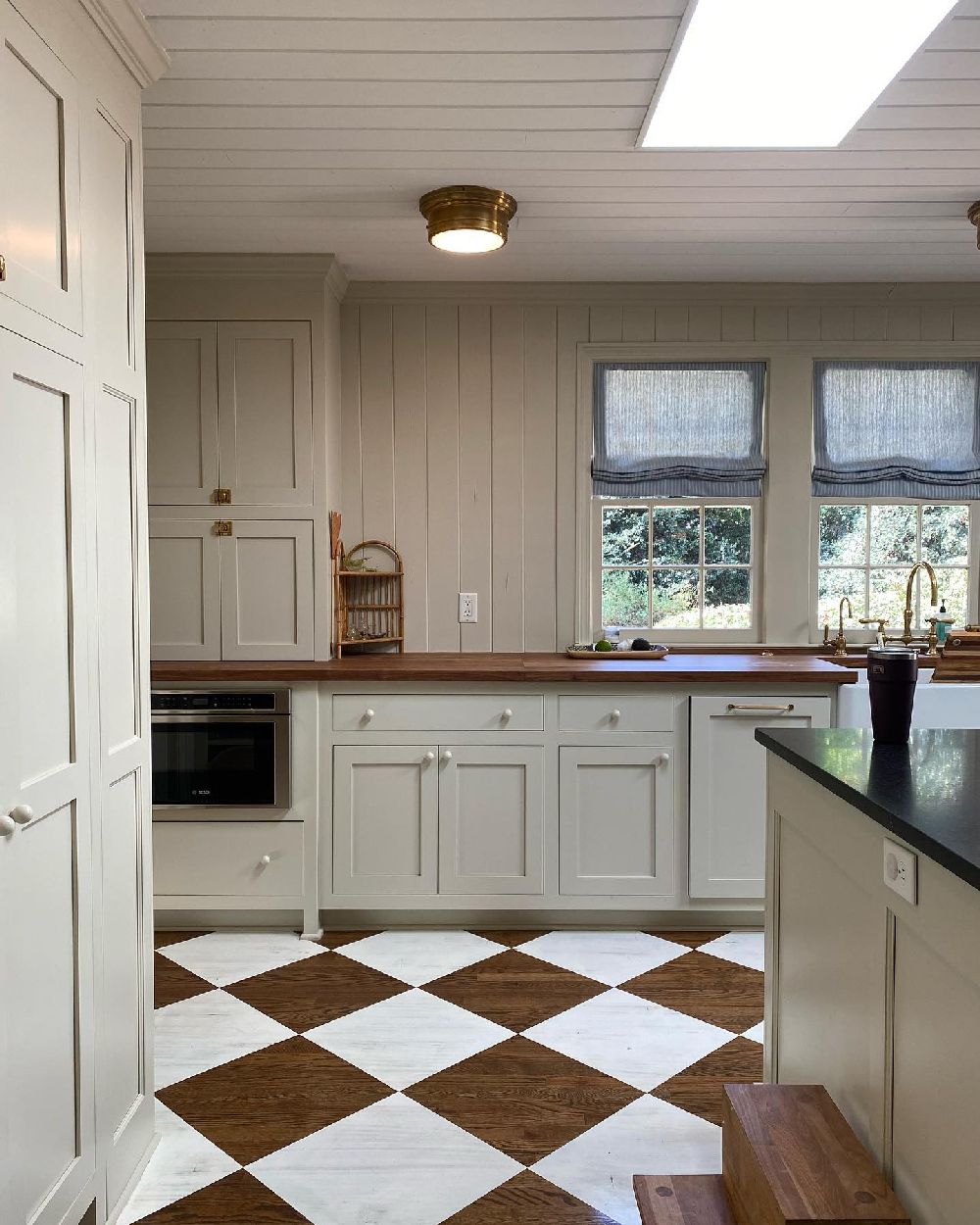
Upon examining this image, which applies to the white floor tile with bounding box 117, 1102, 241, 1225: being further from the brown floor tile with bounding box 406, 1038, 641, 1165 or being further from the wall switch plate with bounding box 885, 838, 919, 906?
the wall switch plate with bounding box 885, 838, 919, 906

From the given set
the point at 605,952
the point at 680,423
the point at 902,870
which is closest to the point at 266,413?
the point at 680,423

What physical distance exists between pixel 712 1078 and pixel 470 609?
2091 millimetres

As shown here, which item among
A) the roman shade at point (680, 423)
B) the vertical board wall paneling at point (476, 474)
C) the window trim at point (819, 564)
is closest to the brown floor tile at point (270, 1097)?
the vertical board wall paneling at point (476, 474)

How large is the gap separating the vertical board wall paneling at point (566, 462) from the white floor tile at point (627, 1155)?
2.09 m

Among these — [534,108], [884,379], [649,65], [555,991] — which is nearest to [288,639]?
[555,991]

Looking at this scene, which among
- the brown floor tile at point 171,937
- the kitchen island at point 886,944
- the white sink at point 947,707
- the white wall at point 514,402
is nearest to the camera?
the kitchen island at point 886,944

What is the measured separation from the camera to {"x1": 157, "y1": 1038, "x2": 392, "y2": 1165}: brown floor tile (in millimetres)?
2229

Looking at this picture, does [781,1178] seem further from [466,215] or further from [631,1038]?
[466,215]

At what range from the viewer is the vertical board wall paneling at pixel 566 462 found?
13.2 feet

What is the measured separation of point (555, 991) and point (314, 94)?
254cm

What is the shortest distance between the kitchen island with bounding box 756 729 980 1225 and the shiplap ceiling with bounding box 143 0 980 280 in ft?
5.00

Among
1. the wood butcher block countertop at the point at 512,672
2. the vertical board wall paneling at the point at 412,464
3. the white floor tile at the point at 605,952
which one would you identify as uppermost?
the vertical board wall paneling at the point at 412,464

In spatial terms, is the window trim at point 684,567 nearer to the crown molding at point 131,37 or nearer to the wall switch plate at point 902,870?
the crown molding at point 131,37

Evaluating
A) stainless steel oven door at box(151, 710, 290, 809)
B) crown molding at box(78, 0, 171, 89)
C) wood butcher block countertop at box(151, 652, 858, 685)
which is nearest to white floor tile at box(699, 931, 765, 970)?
wood butcher block countertop at box(151, 652, 858, 685)
